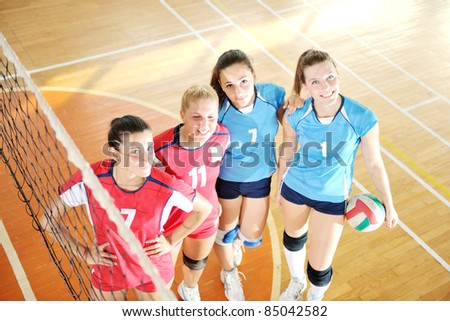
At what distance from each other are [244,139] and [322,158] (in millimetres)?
494

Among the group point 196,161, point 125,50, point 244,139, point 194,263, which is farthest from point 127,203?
point 125,50

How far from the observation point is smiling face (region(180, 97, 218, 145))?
278cm

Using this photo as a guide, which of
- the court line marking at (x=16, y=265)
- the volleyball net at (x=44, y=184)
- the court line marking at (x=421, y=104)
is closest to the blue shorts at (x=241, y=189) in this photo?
the volleyball net at (x=44, y=184)

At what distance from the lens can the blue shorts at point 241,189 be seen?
328 cm

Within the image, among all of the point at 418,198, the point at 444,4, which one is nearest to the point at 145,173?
the point at 418,198

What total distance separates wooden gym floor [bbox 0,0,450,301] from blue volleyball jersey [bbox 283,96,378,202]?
1.22 meters

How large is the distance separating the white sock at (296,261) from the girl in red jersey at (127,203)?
106 centimetres

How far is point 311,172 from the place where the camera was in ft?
9.95

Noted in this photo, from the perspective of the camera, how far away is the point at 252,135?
3.12 metres

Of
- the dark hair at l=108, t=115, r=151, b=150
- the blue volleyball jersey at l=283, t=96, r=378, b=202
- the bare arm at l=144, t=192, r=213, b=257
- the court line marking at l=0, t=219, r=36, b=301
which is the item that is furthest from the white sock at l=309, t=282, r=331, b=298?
the court line marking at l=0, t=219, r=36, b=301

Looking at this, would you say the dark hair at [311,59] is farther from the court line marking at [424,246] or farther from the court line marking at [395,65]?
the court line marking at [395,65]

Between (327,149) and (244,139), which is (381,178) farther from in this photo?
(244,139)

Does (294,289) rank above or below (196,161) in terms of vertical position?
below

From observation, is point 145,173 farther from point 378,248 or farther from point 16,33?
point 16,33
